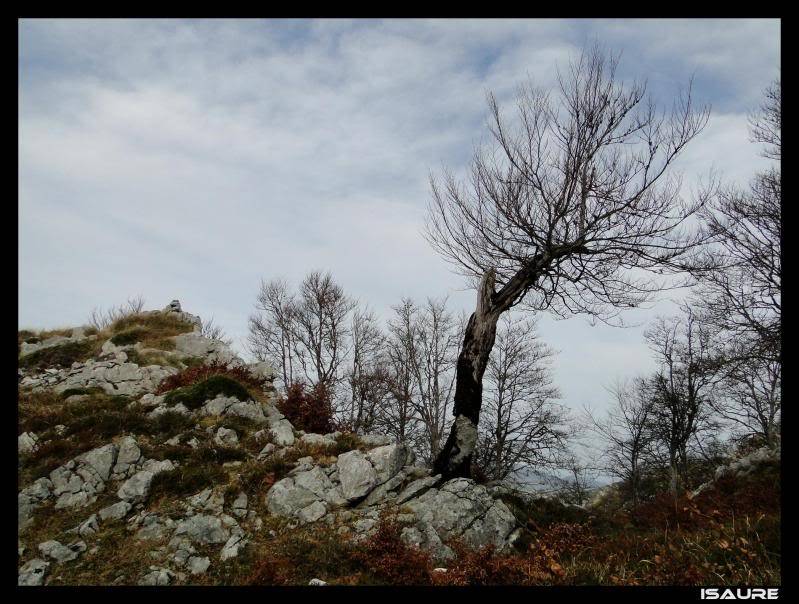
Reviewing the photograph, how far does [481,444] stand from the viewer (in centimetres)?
2683

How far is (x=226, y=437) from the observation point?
11742 mm

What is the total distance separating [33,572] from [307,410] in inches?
309

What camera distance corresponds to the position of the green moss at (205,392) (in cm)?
1320

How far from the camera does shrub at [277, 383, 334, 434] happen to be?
14148 millimetres

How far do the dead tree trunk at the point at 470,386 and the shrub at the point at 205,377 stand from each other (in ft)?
24.8

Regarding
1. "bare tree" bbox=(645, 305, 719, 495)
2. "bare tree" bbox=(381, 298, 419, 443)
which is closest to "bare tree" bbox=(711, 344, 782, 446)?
"bare tree" bbox=(645, 305, 719, 495)

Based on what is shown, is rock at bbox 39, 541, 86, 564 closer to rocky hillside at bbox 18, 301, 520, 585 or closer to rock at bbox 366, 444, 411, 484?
rocky hillside at bbox 18, 301, 520, 585

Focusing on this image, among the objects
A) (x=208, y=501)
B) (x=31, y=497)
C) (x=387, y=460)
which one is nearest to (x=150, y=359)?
(x=31, y=497)

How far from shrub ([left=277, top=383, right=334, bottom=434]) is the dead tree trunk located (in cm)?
438

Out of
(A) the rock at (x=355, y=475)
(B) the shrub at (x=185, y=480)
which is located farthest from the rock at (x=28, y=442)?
(A) the rock at (x=355, y=475)

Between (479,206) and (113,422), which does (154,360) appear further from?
(479,206)

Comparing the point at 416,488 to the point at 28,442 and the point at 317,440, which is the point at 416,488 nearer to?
the point at 317,440

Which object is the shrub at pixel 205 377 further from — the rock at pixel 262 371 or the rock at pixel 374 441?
the rock at pixel 374 441
